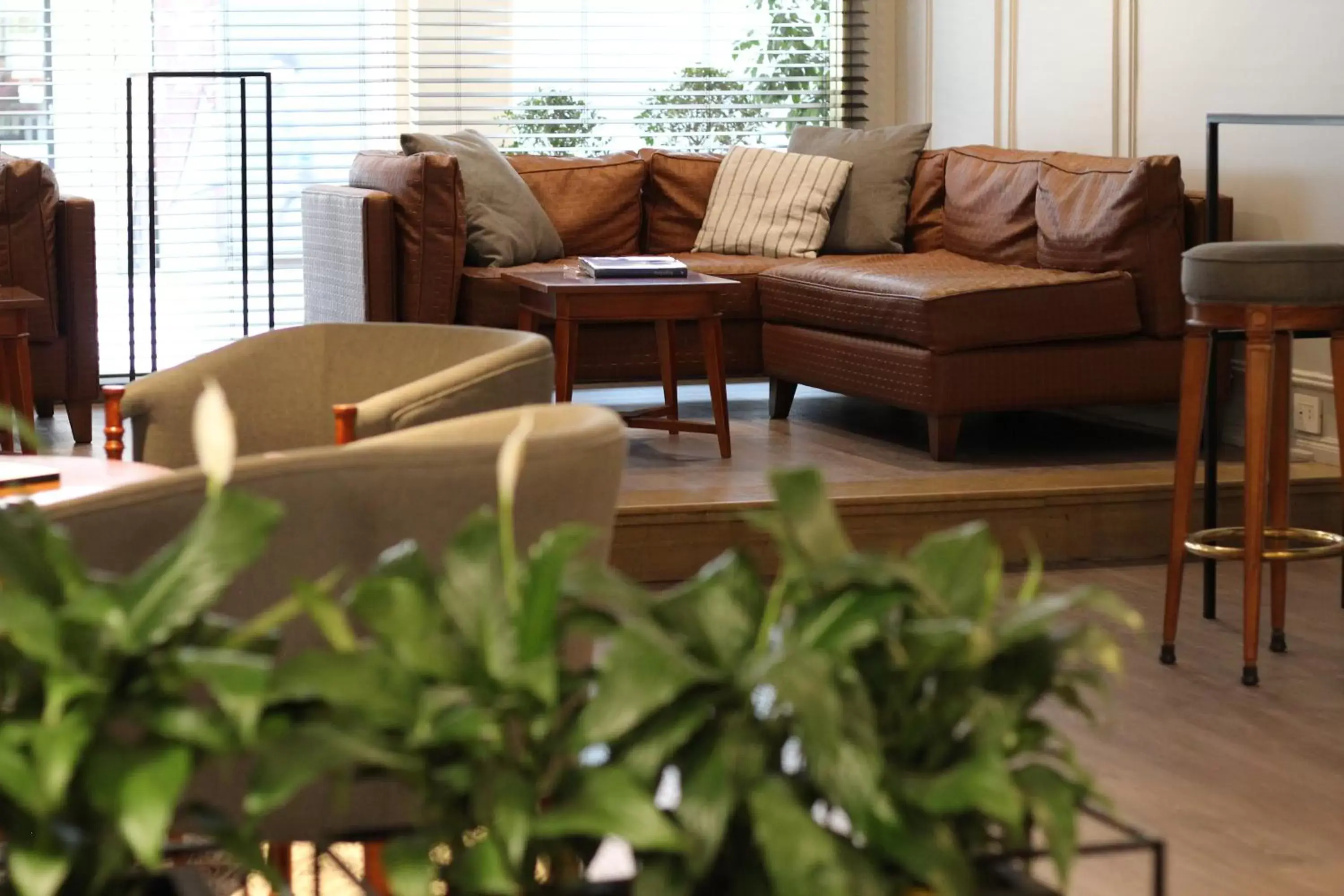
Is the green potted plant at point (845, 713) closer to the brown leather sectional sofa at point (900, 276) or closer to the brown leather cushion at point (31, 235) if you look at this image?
the brown leather sectional sofa at point (900, 276)

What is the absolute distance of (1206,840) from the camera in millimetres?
2551

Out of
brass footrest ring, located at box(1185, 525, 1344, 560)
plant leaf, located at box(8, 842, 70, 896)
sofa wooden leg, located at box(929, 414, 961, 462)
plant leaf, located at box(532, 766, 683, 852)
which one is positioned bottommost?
brass footrest ring, located at box(1185, 525, 1344, 560)

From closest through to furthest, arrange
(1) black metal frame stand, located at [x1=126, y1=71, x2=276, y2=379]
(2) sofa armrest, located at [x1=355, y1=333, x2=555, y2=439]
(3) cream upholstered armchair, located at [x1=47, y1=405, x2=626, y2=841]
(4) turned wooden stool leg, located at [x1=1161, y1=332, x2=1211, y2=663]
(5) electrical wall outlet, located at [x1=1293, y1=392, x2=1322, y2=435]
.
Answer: (3) cream upholstered armchair, located at [x1=47, y1=405, x2=626, y2=841] → (2) sofa armrest, located at [x1=355, y1=333, x2=555, y2=439] → (4) turned wooden stool leg, located at [x1=1161, y1=332, x2=1211, y2=663] → (5) electrical wall outlet, located at [x1=1293, y1=392, x2=1322, y2=435] → (1) black metal frame stand, located at [x1=126, y1=71, x2=276, y2=379]

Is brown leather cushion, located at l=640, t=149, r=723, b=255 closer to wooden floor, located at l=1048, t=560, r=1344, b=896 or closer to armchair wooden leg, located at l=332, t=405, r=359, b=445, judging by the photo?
wooden floor, located at l=1048, t=560, r=1344, b=896

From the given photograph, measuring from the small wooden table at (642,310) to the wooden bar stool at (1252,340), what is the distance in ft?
5.14

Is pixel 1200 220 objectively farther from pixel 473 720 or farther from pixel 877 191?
pixel 473 720

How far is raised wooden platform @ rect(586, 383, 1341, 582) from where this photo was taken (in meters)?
4.14

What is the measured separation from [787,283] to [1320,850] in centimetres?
320

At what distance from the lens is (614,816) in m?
0.74

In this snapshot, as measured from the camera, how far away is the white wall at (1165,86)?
15.6 ft

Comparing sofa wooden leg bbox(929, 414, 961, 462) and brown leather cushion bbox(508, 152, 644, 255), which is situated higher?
brown leather cushion bbox(508, 152, 644, 255)

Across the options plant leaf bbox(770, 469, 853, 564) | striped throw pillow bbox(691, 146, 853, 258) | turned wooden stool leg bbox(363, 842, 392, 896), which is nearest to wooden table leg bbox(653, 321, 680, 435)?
striped throw pillow bbox(691, 146, 853, 258)

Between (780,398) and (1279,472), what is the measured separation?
7.44ft

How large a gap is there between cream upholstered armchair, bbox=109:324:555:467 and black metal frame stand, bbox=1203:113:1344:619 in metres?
1.57
